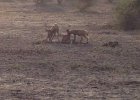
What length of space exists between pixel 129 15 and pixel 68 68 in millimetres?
13737

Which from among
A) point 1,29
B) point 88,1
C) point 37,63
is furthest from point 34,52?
point 88,1

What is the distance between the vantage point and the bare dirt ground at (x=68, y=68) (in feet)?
40.2

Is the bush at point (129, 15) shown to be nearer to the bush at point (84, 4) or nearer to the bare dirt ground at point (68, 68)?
the bare dirt ground at point (68, 68)

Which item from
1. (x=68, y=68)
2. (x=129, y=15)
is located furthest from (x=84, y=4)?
(x=68, y=68)

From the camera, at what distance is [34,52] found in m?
18.6

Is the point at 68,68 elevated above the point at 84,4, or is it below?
above

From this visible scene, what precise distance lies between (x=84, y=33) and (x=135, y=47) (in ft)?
7.56

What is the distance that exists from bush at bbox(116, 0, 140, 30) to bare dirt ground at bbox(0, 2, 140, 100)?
2.19 m

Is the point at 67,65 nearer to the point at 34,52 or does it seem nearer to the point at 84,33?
the point at 34,52

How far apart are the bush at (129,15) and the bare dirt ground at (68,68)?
2188mm

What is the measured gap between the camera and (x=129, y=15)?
28578 mm

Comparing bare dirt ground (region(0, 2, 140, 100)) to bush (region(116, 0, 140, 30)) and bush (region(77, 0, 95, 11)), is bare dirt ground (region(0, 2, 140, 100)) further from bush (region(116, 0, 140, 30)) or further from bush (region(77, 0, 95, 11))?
bush (region(77, 0, 95, 11))

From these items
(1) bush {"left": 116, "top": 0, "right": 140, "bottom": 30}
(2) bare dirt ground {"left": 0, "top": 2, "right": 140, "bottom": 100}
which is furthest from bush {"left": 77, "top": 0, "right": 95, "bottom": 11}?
(2) bare dirt ground {"left": 0, "top": 2, "right": 140, "bottom": 100}

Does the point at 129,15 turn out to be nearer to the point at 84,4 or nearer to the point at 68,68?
the point at 68,68
